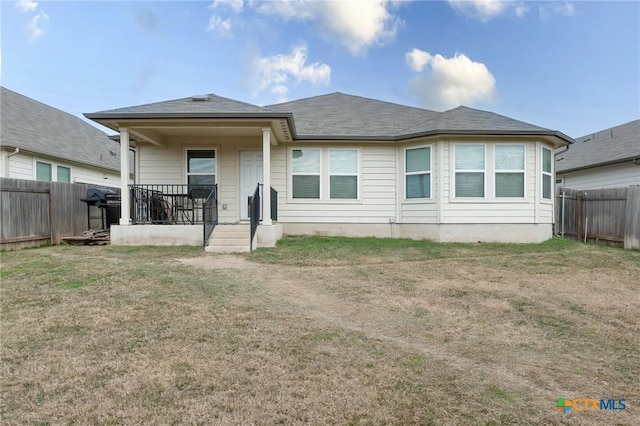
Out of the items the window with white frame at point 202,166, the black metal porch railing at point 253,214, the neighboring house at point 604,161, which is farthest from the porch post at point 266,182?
the neighboring house at point 604,161

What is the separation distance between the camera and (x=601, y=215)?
1200 centimetres

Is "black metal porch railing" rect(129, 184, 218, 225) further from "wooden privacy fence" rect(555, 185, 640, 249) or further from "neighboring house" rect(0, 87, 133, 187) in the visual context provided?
"wooden privacy fence" rect(555, 185, 640, 249)

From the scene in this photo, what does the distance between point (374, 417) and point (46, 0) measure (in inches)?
597

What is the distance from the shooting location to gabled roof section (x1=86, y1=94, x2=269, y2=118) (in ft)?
29.7

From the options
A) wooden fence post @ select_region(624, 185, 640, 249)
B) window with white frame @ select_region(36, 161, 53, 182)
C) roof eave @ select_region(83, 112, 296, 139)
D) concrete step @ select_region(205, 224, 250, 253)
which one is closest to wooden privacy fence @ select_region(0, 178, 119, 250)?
roof eave @ select_region(83, 112, 296, 139)

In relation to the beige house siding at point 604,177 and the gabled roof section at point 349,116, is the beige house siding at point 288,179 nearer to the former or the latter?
the gabled roof section at point 349,116

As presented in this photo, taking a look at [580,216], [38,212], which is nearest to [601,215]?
[580,216]

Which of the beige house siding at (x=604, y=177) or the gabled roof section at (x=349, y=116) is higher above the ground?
the gabled roof section at (x=349, y=116)

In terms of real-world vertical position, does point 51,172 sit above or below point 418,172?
above

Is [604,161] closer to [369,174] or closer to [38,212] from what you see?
[369,174]

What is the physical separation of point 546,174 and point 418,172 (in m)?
3.71

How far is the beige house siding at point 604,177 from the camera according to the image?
13.7 m

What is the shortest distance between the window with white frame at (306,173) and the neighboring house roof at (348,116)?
1.90 ft

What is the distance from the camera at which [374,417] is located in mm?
2355
